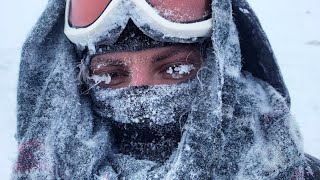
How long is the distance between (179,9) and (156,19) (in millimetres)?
71

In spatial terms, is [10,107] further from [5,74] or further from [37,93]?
[37,93]

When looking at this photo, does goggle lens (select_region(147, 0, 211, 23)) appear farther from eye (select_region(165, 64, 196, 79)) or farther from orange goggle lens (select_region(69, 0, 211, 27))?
eye (select_region(165, 64, 196, 79))

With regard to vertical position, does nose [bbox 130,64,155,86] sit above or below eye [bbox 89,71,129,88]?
above

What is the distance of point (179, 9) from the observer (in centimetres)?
135

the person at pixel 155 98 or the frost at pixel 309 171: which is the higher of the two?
the person at pixel 155 98

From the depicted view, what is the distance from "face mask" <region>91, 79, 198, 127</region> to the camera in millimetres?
1364

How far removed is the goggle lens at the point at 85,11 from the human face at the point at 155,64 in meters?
0.11

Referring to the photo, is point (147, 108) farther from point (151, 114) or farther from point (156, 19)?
point (156, 19)

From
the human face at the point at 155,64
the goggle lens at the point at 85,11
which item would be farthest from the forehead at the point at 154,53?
the goggle lens at the point at 85,11

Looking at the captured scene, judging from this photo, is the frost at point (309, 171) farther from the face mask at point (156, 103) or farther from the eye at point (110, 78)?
the eye at point (110, 78)

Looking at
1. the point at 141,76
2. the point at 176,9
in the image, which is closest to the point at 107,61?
the point at 141,76

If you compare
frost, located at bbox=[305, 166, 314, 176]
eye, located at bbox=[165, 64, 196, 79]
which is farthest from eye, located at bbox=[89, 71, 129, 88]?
frost, located at bbox=[305, 166, 314, 176]

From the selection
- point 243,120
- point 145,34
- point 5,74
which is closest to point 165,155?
point 243,120

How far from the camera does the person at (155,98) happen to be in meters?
1.30
